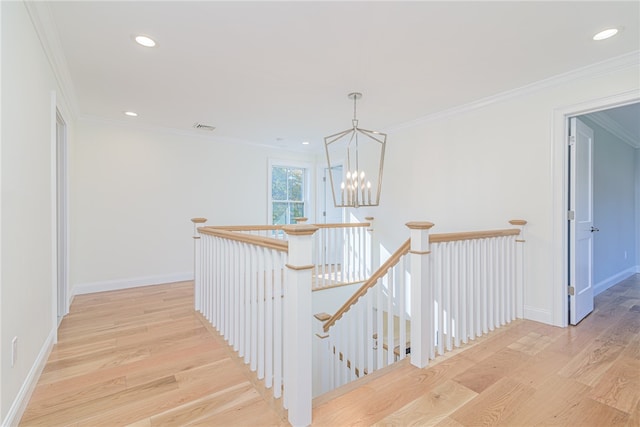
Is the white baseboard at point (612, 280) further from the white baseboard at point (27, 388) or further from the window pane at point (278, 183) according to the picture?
the white baseboard at point (27, 388)

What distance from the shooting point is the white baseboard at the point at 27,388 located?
1572 millimetres

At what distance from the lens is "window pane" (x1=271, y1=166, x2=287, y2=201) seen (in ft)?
19.1

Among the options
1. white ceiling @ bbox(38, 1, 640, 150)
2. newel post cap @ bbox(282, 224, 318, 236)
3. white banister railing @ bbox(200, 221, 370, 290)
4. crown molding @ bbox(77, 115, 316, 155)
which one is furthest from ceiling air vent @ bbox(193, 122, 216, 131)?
newel post cap @ bbox(282, 224, 318, 236)

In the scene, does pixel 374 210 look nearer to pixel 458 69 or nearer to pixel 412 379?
pixel 458 69

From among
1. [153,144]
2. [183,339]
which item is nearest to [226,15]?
[183,339]

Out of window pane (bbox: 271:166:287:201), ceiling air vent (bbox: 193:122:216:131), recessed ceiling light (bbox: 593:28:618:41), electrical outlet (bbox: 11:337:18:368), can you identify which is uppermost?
recessed ceiling light (bbox: 593:28:618:41)

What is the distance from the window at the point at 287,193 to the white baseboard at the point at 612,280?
4731 mm

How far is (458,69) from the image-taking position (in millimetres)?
2676

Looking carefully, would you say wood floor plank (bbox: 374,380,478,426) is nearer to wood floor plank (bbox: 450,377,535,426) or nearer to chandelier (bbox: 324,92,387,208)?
wood floor plank (bbox: 450,377,535,426)

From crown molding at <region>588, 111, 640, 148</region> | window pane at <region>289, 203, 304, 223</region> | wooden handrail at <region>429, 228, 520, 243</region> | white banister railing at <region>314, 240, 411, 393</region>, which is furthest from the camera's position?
window pane at <region>289, 203, 304, 223</region>

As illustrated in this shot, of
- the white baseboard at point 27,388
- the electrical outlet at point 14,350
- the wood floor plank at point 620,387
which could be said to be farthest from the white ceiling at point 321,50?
the wood floor plank at point 620,387

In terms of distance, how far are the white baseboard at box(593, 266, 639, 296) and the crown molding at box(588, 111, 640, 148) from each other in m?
2.14

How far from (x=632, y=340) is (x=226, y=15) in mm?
4129

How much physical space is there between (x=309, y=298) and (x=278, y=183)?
14.8 feet
